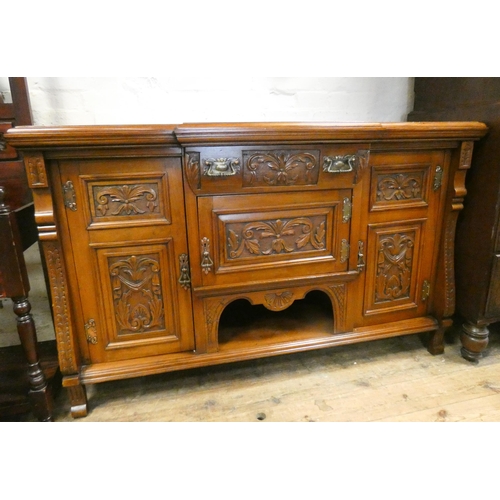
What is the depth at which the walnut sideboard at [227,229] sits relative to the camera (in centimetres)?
108

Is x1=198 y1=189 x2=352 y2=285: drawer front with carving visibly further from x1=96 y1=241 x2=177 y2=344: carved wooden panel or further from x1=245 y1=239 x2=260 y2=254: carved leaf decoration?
x1=96 y1=241 x2=177 y2=344: carved wooden panel

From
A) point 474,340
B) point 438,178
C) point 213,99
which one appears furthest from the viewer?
point 213,99

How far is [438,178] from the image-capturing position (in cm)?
138

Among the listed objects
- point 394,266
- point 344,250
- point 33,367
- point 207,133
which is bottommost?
point 33,367

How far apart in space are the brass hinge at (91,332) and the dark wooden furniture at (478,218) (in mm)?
1547

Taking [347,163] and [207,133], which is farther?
[347,163]

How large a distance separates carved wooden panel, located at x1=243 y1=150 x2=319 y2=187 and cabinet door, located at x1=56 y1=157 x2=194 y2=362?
0.24m

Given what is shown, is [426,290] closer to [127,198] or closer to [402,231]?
[402,231]

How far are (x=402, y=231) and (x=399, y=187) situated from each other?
0.18m

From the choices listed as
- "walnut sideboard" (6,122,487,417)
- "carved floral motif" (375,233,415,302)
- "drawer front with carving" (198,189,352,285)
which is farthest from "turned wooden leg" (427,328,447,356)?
"drawer front with carving" (198,189,352,285)

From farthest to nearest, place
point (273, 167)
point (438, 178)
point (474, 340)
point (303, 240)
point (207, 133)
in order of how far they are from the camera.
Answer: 1. point (474, 340)
2. point (438, 178)
3. point (303, 240)
4. point (273, 167)
5. point (207, 133)

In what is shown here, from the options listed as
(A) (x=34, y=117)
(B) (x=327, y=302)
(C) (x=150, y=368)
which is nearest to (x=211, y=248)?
(C) (x=150, y=368)

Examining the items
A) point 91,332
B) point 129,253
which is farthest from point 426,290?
point 91,332

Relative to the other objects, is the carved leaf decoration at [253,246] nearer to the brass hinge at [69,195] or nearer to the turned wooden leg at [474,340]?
the brass hinge at [69,195]
